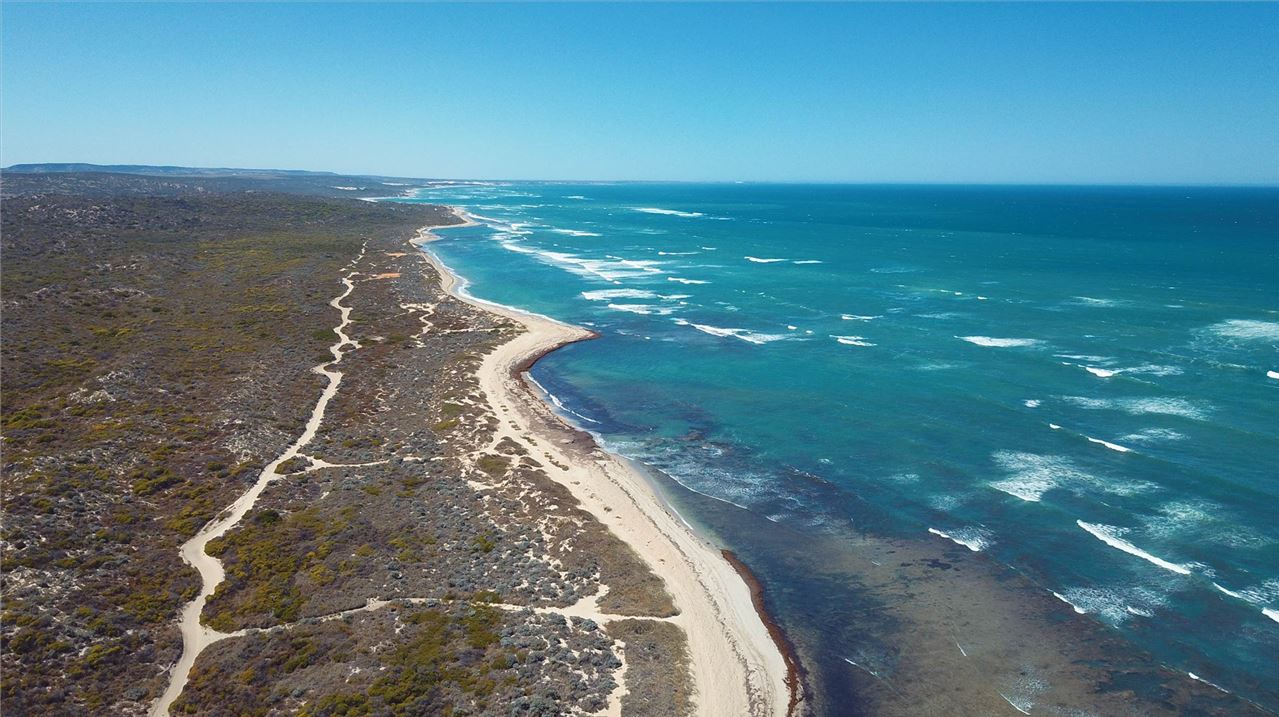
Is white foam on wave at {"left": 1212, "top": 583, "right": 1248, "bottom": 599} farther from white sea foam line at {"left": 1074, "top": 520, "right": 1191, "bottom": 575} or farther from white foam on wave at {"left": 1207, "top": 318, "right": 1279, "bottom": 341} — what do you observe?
white foam on wave at {"left": 1207, "top": 318, "right": 1279, "bottom": 341}

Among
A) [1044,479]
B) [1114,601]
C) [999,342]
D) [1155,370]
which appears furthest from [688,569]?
[999,342]

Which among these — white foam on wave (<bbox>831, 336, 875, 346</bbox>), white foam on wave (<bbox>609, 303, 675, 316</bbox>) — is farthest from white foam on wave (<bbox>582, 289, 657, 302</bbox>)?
white foam on wave (<bbox>831, 336, 875, 346</bbox>)

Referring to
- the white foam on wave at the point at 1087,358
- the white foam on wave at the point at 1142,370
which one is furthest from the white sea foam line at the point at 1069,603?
the white foam on wave at the point at 1087,358

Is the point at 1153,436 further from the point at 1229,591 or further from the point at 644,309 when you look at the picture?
the point at 644,309

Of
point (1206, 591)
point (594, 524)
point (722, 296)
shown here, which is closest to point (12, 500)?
point (594, 524)

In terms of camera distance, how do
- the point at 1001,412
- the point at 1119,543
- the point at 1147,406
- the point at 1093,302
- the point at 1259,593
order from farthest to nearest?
the point at 1093,302 < the point at 1001,412 < the point at 1147,406 < the point at 1119,543 < the point at 1259,593

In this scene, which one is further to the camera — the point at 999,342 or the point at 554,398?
the point at 999,342
